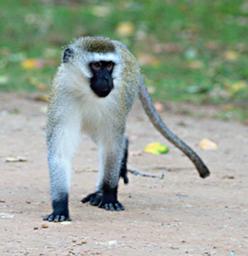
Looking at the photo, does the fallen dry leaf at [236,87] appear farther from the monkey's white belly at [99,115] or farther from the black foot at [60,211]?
the black foot at [60,211]

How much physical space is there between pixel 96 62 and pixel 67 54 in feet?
0.84

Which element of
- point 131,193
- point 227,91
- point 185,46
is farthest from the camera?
point 185,46

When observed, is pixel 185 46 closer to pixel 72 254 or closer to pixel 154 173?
pixel 154 173

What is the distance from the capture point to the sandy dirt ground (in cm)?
590

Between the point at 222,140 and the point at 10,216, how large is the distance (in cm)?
415

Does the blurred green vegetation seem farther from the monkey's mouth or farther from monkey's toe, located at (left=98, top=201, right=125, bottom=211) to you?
the monkey's mouth

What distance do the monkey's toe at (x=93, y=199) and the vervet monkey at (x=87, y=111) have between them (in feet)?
0.22

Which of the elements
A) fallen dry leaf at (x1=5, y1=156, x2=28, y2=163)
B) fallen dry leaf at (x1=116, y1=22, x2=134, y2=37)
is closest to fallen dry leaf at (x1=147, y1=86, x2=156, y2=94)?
fallen dry leaf at (x1=116, y1=22, x2=134, y2=37)

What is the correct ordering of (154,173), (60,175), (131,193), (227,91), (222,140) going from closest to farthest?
1. (60,175)
2. (131,193)
3. (154,173)
4. (222,140)
5. (227,91)

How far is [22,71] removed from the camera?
13.9 m

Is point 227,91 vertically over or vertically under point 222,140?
over

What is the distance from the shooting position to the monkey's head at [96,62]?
21.7 ft

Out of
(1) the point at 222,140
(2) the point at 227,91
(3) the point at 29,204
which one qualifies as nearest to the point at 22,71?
(2) the point at 227,91

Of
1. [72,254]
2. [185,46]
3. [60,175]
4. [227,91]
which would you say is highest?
[185,46]
